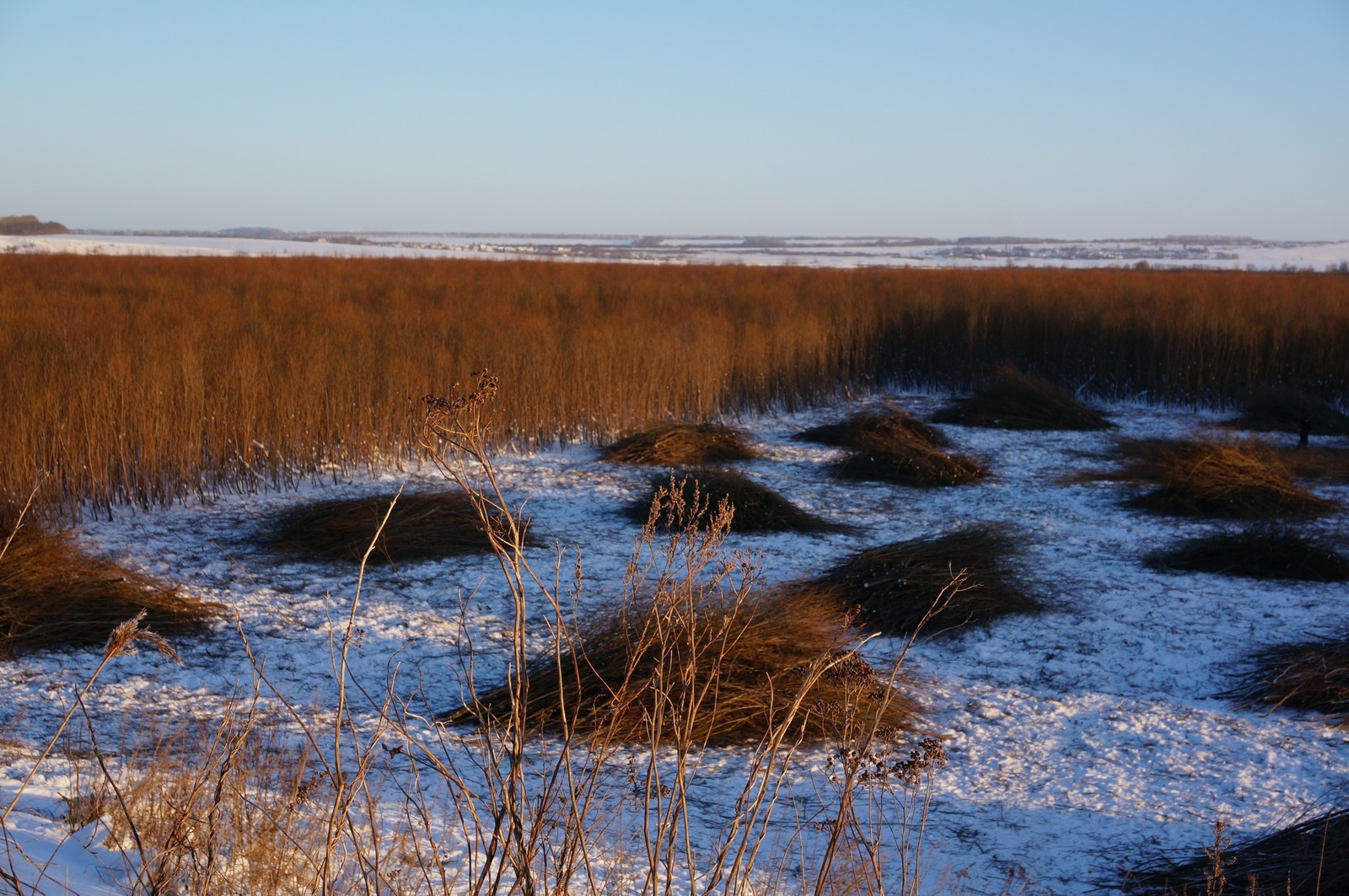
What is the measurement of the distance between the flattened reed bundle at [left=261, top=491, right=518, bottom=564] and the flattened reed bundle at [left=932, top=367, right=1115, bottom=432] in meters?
6.49

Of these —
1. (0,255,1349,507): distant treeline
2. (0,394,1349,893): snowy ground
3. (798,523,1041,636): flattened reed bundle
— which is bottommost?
(0,394,1349,893): snowy ground

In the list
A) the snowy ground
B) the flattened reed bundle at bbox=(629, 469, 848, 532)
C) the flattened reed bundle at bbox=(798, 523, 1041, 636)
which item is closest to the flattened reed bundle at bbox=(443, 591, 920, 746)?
the snowy ground

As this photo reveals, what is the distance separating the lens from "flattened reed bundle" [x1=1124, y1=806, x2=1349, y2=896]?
245cm

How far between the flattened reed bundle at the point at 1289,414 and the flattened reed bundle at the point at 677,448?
18.4 feet

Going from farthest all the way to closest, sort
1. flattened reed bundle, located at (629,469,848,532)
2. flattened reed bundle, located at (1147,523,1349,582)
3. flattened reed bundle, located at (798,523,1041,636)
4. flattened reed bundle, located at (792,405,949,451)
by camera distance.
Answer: flattened reed bundle, located at (792,405,949,451), flattened reed bundle, located at (629,469,848,532), flattened reed bundle, located at (1147,523,1349,582), flattened reed bundle, located at (798,523,1041,636)

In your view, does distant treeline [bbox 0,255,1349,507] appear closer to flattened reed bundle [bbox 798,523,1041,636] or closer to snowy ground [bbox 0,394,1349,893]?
snowy ground [bbox 0,394,1349,893]

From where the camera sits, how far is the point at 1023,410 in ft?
36.9

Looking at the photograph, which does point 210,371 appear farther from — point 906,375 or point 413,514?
point 906,375

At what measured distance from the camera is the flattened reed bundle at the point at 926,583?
192 inches

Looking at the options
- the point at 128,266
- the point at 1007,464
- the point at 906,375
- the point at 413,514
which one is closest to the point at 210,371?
the point at 413,514

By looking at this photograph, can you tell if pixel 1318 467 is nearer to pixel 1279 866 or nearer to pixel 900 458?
pixel 900 458

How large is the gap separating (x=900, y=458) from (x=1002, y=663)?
4.11 metres

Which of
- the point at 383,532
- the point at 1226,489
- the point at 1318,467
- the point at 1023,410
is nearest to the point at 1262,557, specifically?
the point at 1226,489

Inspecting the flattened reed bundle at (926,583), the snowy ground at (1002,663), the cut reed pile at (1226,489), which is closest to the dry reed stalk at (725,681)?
the snowy ground at (1002,663)
